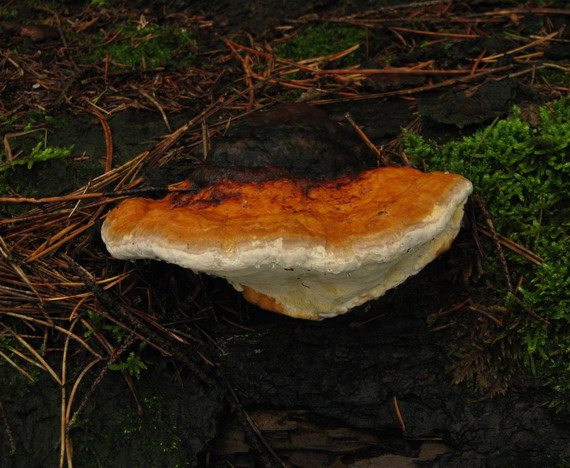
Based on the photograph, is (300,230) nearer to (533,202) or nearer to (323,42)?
(533,202)

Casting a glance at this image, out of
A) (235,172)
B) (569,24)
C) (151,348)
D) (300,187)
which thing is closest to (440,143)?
(300,187)

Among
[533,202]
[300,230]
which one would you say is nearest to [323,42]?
[533,202]

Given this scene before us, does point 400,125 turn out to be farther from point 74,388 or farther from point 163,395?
point 74,388

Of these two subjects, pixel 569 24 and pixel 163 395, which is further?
pixel 569 24

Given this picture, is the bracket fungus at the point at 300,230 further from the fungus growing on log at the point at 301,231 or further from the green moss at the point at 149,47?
the green moss at the point at 149,47

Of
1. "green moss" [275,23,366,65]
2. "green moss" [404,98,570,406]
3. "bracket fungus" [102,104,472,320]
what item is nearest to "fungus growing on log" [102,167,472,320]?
"bracket fungus" [102,104,472,320]

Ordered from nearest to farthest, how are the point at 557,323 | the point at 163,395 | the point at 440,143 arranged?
the point at 557,323 < the point at 163,395 < the point at 440,143

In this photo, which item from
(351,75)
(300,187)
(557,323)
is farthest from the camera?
(351,75)
